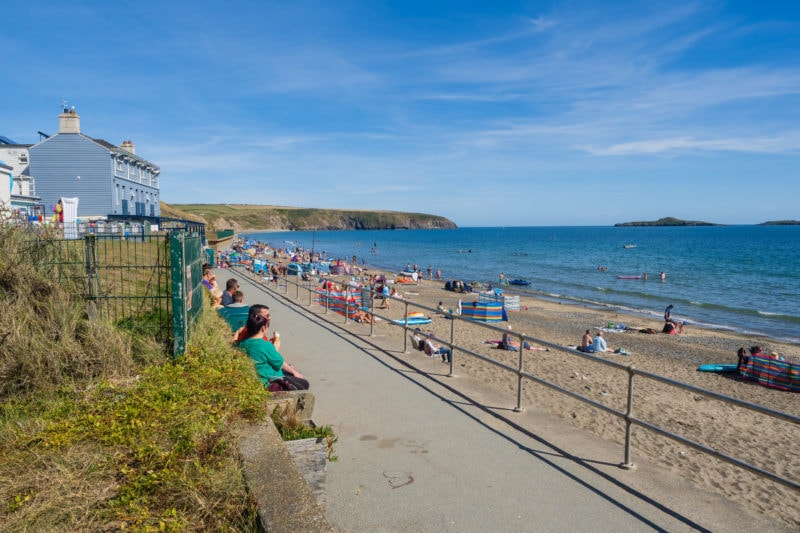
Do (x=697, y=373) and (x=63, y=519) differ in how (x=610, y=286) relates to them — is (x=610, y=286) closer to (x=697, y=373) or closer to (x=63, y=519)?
(x=697, y=373)

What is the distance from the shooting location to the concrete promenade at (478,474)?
3895mm

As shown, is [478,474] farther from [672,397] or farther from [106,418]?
[672,397]

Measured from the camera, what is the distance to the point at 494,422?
19.7ft

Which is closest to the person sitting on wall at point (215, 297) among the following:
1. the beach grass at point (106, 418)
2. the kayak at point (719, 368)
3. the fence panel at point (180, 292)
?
the beach grass at point (106, 418)

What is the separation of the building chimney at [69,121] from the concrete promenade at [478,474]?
107ft

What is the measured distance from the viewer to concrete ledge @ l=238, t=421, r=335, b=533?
9.41ft

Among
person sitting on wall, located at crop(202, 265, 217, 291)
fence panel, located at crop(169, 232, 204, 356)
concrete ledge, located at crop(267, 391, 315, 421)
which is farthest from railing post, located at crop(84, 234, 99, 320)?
person sitting on wall, located at crop(202, 265, 217, 291)

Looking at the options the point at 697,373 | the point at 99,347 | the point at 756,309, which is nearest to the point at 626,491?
the point at 99,347

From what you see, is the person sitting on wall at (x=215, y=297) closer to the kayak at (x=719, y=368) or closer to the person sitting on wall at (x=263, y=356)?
the person sitting on wall at (x=263, y=356)

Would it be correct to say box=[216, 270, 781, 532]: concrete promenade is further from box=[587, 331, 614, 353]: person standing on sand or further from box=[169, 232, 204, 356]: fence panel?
box=[587, 331, 614, 353]: person standing on sand

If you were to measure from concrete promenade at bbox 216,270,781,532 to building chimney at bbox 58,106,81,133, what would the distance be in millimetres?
32653

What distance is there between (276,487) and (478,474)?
210 cm

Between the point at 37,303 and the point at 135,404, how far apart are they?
9.01 feet

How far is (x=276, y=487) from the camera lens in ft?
10.6
